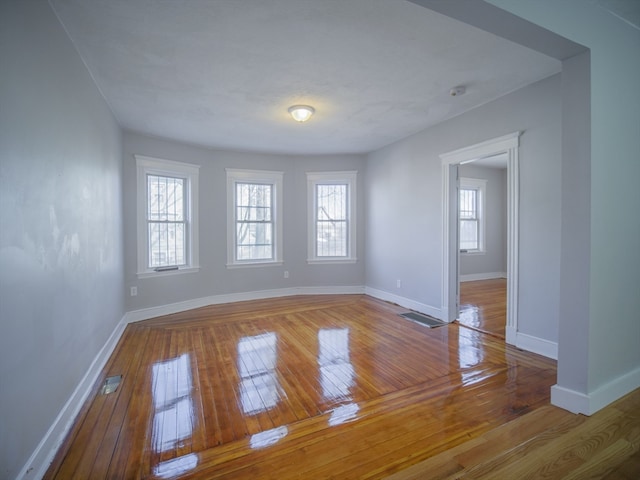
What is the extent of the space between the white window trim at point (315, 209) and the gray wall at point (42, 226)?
363cm

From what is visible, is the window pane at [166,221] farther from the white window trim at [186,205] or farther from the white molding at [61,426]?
the white molding at [61,426]

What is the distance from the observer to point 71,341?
2.18m

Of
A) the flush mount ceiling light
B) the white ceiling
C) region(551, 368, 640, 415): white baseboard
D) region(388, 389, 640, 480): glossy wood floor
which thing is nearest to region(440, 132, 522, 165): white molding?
the white ceiling

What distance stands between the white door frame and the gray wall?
12.8 ft

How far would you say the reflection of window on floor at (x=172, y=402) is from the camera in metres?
1.92

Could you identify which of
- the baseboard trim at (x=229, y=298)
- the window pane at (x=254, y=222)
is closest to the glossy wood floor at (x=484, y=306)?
the baseboard trim at (x=229, y=298)

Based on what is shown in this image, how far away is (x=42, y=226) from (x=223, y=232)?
12.0 ft

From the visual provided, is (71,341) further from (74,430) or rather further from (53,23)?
(53,23)

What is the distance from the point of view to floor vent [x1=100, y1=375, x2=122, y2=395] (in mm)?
2480

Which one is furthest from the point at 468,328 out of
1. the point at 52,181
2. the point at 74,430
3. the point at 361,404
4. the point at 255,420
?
the point at 52,181

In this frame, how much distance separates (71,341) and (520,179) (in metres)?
4.22

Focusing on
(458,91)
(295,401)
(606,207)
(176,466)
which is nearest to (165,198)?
(295,401)

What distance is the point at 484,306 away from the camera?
501cm

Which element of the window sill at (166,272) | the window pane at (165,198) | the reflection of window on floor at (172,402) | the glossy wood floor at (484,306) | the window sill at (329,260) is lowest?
the reflection of window on floor at (172,402)
